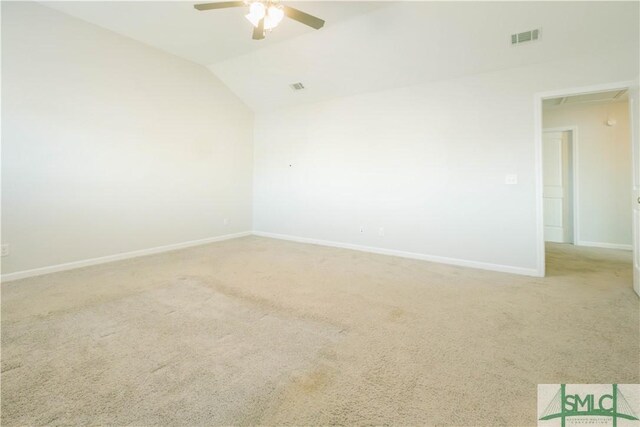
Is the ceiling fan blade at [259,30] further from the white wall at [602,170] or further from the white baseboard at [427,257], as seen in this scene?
the white wall at [602,170]

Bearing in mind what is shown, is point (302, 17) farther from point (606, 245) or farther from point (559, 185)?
point (606, 245)

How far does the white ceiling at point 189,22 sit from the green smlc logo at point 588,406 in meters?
3.66

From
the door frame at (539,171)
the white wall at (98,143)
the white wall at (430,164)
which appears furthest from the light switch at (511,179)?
the white wall at (98,143)

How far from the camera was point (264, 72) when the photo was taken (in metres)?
4.60

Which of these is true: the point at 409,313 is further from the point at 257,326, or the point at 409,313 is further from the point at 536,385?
the point at 257,326

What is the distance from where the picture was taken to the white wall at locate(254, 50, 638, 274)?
10.9 feet

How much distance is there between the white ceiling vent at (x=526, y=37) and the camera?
115 inches

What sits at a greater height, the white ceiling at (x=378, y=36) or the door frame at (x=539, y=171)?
the white ceiling at (x=378, y=36)

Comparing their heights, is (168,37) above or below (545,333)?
above

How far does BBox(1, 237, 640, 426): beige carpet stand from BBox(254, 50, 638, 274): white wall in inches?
32.0

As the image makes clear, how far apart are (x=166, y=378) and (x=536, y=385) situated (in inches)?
77.1

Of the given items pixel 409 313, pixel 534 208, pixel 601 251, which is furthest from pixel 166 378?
pixel 601 251

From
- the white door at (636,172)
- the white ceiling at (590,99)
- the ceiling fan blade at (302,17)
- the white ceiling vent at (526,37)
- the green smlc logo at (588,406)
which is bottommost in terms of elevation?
the green smlc logo at (588,406)

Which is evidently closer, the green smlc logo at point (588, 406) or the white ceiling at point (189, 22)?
the green smlc logo at point (588, 406)
